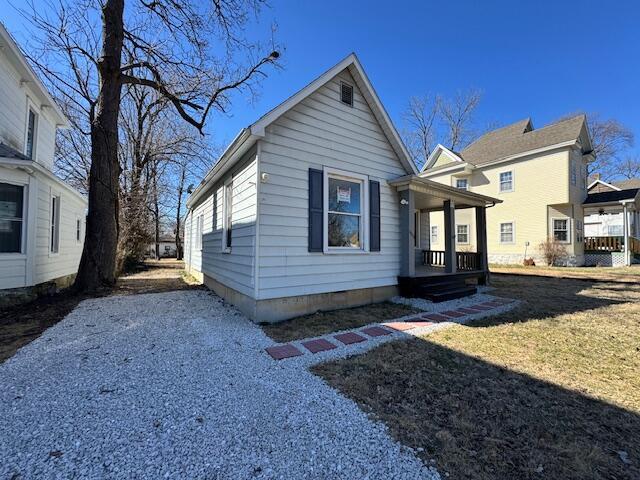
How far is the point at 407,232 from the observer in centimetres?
711

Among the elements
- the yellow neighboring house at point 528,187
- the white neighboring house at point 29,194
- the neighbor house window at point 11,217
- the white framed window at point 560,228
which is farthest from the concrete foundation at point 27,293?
the white framed window at point 560,228

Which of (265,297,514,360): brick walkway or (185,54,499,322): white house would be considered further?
(185,54,499,322): white house

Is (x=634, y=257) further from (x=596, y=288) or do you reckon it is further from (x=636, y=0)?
(x=636, y=0)

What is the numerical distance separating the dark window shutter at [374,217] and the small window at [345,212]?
218mm

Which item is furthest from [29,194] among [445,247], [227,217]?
[445,247]

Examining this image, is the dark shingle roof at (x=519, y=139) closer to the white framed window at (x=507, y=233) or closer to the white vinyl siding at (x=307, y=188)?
the white framed window at (x=507, y=233)

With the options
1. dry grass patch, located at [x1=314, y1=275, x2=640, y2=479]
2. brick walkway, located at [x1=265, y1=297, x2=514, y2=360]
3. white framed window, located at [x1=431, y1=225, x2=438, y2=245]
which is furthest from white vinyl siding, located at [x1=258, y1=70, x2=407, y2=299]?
white framed window, located at [x1=431, y1=225, x2=438, y2=245]

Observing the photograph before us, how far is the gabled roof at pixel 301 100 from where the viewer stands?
16.7 ft

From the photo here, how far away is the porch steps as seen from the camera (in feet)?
23.0

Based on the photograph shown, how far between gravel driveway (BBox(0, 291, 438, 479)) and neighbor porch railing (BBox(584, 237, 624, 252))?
21571 mm

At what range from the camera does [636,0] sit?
9555 mm

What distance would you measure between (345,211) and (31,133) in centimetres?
1037

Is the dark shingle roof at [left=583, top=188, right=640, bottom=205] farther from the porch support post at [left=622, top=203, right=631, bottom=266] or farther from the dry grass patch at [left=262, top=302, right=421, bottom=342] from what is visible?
the dry grass patch at [left=262, top=302, right=421, bottom=342]

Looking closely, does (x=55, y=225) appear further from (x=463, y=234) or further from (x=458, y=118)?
(x=458, y=118)
